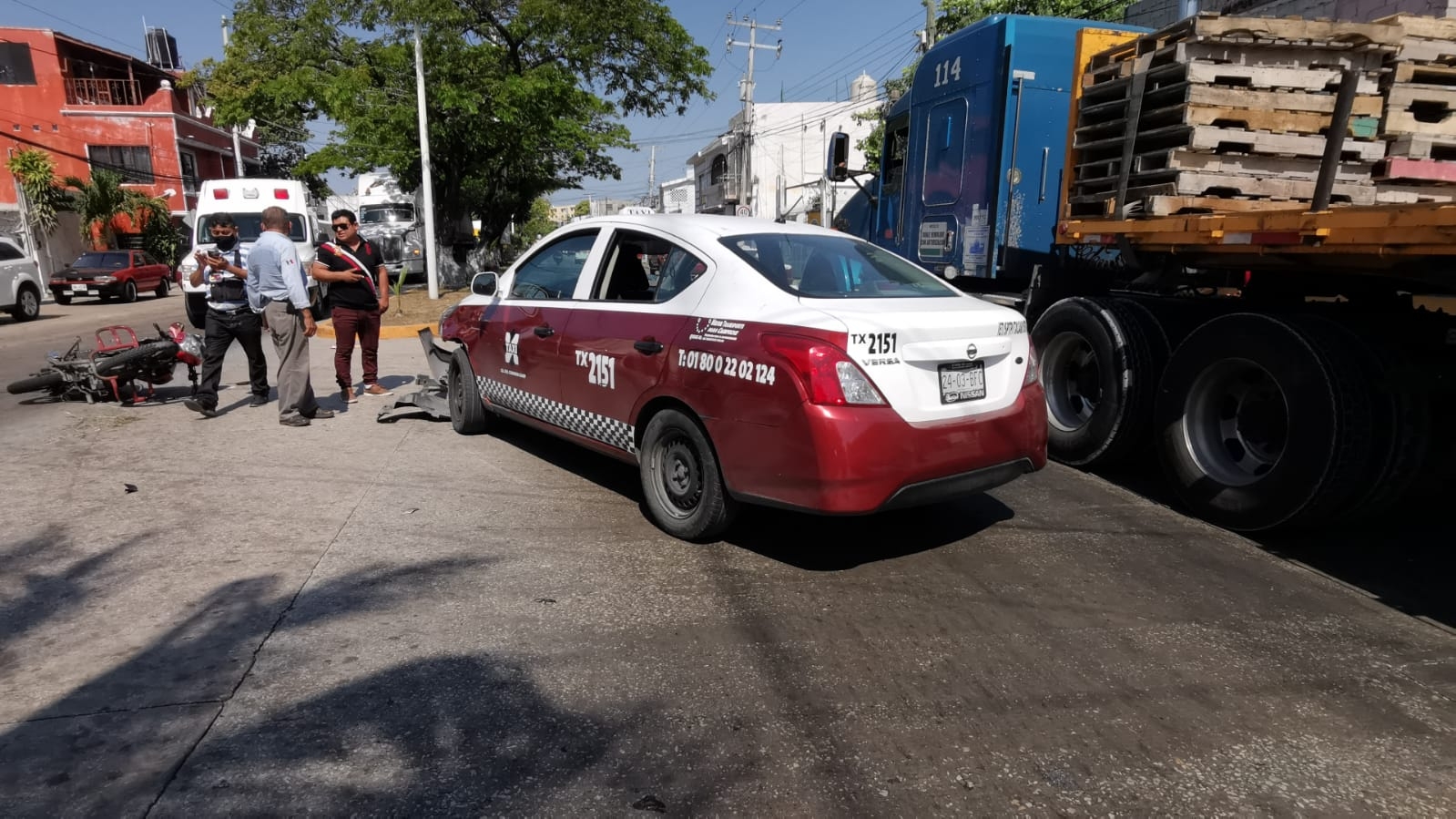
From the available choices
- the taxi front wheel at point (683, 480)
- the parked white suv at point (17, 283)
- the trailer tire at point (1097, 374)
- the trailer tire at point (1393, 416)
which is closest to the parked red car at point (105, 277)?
the parked white suv at point (17, 283)

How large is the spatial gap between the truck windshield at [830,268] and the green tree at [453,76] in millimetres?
15712

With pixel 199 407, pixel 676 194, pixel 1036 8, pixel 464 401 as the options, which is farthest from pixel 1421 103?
pixel 676 194

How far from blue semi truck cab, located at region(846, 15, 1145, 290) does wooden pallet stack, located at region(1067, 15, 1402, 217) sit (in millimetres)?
1374

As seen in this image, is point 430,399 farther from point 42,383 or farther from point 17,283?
point 17,283

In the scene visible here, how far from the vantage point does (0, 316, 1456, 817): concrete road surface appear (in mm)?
2426

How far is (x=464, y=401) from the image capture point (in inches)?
257

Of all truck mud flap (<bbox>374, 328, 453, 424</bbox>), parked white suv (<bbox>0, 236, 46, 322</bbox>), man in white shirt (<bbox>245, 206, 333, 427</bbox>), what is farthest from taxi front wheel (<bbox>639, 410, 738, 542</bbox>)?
parked white suv (<bbox>0, 236, 46, 322</bbox>)

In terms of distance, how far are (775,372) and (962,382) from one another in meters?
0.90

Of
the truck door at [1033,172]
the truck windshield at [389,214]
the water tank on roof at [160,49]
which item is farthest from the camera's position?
the water tank on roof at [160,49]

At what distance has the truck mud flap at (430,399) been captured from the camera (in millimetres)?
7098

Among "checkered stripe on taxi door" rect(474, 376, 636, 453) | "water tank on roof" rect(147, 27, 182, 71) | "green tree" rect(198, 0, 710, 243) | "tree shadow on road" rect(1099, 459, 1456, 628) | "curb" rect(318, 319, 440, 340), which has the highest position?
"water tank on roof" rect(147, 27, 182, 71)

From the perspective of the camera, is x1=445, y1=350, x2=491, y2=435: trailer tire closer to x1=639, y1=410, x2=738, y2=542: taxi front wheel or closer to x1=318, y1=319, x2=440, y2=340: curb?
x1=639, y1=410, x2=738, y2=542: taxi front wheel

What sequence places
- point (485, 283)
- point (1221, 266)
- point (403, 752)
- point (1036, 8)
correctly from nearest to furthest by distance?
point (403, 752) → point (1221, 266) → point (485, 283) → point (1036, 8)

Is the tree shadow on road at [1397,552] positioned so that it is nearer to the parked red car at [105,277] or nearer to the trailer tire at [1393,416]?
the trailer tire at [1393,416]
